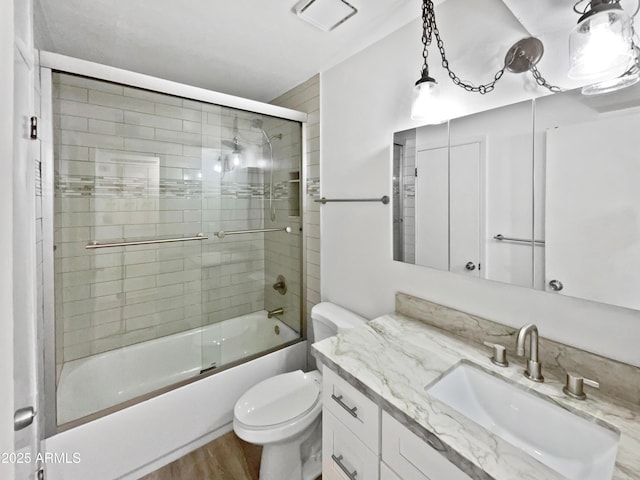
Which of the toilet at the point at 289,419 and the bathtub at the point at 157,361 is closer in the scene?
the toilet at the point at 289,419

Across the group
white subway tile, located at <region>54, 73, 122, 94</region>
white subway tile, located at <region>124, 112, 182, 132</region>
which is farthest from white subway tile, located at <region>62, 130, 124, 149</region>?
white subway tile, located at <region>54, 73, 122, 94</region>

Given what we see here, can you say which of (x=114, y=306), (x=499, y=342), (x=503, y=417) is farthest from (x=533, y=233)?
(x=114, y=306)

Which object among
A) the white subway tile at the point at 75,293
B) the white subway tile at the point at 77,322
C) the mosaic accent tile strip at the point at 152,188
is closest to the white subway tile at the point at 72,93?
the mosaic accent tile strip at the point at 152,188

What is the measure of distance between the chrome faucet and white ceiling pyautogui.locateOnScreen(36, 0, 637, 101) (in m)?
0.83

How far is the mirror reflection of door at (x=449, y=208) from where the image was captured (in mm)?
1192

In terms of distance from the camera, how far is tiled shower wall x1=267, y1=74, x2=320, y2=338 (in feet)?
6.83

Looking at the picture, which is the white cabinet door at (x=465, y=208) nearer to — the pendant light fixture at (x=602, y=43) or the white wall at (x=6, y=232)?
the pendant light fixture at (x=602, y=43)

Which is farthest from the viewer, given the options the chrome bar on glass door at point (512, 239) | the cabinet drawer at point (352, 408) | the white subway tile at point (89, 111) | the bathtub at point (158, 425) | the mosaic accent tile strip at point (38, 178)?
the white subway tile at point (89, 111)

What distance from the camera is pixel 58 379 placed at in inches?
57.6

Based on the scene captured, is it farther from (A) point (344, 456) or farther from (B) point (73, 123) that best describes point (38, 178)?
(A) point (344, 456)

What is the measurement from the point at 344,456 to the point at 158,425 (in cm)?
117

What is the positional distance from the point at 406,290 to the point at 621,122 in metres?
1.01

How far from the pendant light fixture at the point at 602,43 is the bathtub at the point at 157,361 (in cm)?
217

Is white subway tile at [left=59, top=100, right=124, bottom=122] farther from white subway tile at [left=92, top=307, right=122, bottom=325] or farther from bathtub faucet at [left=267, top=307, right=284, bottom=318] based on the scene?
bathtub faucet at [left=267, top=307, right=284, bottom=318]
